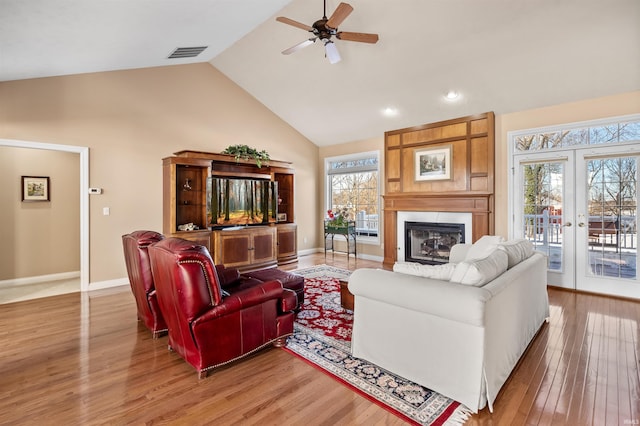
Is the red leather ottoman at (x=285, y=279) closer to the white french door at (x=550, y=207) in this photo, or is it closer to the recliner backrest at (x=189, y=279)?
the recliner backrest at (x=189, y=279)

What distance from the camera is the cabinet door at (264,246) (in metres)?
6.10

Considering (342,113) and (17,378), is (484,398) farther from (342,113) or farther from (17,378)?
(342,113)

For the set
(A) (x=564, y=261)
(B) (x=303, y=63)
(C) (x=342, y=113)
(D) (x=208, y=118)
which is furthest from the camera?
(C) (x=342, y=113)

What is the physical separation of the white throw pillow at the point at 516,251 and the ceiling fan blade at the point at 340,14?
2621mm

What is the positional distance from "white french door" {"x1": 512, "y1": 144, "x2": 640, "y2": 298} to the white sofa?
2782 mm

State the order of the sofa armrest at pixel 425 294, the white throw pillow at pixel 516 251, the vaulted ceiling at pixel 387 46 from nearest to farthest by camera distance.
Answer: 1. the sofa armrest at pixel 425 294
2. the white throw pillow at pixel 516 251
3. the vaulted ceiling at pixel 387 46

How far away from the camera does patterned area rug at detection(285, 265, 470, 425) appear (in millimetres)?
1969

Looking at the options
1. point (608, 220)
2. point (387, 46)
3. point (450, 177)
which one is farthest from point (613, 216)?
point (387, 46)

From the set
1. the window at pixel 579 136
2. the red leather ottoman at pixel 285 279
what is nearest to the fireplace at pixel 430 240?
the window at pixel 579 136

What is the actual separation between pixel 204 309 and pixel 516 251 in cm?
265

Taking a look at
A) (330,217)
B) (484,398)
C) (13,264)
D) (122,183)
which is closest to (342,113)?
(330,217)

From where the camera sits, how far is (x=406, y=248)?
255 inches

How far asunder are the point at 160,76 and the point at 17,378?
15.7 ft

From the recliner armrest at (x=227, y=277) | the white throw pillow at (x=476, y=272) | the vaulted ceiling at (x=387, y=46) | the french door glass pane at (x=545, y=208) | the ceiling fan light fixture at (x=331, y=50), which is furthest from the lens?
the french door glass pane at (x=545, y=208)
